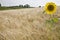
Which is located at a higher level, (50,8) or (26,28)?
(50,8)

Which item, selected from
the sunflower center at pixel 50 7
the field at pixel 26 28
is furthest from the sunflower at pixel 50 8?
the field at pixel 26 28

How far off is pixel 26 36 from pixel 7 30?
11cm

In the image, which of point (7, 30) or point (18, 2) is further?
point (18, 2)

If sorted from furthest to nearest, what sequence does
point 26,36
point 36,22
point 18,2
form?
point 18,2 < point 36,22 < point 26,36

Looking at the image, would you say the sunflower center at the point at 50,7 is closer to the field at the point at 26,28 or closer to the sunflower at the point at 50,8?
the sunflower at the point at 50,8

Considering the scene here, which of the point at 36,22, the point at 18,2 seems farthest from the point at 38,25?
the point at 18,2

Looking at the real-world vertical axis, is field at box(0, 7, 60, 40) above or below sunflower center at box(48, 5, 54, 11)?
below

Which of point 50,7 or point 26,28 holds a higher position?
point 50,7

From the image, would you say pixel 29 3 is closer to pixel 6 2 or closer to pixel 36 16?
pixel 6 2

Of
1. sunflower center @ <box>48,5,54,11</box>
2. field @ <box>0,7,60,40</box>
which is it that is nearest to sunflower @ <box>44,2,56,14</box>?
sunflower center @ <box>48,5,54,11</box>

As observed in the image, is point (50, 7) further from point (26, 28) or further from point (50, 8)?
point (26, 28)

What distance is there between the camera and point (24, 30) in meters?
0.89

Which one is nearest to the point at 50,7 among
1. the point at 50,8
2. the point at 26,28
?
the point at 50,8

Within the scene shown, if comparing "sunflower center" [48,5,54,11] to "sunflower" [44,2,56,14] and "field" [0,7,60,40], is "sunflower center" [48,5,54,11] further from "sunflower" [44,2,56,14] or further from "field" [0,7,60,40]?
"field" [0,7,60,40]
